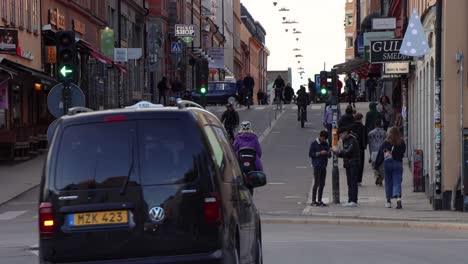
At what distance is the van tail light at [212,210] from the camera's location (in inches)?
326

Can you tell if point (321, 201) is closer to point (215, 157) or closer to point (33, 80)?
point (215, 157)

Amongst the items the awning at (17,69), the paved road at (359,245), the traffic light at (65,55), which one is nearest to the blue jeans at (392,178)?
the paved road at (359,245)

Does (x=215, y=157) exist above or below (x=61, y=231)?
above

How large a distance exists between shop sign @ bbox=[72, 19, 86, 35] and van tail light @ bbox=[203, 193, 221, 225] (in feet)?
132

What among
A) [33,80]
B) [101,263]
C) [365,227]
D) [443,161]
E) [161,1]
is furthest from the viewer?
[161,1]

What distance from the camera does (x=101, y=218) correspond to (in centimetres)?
828

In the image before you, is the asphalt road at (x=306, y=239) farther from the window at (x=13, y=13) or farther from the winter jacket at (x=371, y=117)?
the window at (x=13, y=13)

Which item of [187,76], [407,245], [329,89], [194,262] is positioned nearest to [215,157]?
[194,262]

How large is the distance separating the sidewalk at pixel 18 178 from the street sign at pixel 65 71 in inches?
195

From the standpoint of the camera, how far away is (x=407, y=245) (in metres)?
15.2

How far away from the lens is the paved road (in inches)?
530

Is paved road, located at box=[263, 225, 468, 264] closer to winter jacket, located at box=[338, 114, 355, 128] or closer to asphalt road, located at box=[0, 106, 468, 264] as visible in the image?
asphalt road, located at box=[0, 106, 468, 264]

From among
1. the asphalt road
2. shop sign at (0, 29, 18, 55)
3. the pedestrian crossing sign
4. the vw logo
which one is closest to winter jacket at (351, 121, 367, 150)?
the asphalt road

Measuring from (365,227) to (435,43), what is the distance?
15.6 ft
